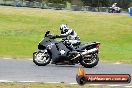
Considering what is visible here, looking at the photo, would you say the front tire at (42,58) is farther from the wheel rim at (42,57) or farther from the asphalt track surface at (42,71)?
the asphalt track surface at (42,71)

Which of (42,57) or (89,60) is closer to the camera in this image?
(89,60)

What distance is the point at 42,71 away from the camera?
52.6 ft

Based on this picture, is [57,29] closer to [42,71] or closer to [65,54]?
[65,54]

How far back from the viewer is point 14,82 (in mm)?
12922

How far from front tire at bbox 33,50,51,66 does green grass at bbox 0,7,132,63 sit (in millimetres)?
6162

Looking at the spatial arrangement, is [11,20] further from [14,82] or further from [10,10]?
[14,82]

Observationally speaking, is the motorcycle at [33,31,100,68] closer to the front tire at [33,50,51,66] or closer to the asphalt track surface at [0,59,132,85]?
the front tire at [33,50,51,66]

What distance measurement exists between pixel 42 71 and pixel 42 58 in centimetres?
187

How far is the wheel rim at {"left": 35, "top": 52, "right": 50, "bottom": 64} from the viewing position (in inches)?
701

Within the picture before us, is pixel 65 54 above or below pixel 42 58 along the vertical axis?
above

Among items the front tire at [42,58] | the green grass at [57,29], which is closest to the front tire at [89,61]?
the front tire at [42,58]

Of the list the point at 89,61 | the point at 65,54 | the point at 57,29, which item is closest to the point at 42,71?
the point at 65,54

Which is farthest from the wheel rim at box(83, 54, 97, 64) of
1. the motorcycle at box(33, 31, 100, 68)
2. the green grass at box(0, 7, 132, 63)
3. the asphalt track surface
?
the green grass at box(0, 7, 132, 63)

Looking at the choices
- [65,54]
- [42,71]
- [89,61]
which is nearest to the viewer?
[42,71]
